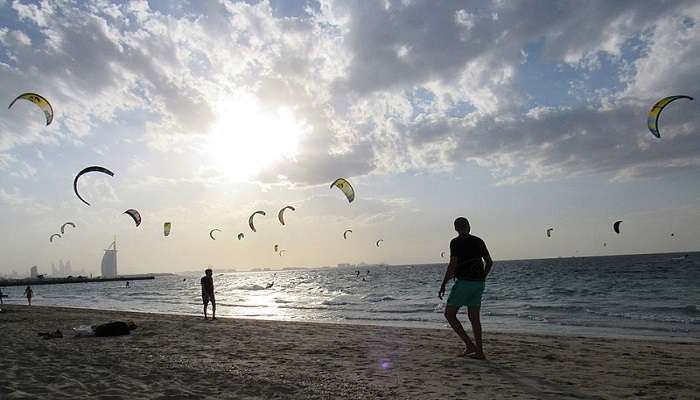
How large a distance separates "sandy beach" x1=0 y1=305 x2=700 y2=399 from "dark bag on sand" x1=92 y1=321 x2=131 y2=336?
408 mm

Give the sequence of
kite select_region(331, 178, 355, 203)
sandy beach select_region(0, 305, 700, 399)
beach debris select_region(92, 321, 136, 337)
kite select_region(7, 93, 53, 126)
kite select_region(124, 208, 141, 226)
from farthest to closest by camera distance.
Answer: kite select_region(124, 208, 141, 226) → kite select_region(331, 178, 355, 203) → kite select_region(7, 93, 53, 126) → beach debris select_region(92, 321, 136, 337) → sandy beach select_region(0, 305, 700, 399)

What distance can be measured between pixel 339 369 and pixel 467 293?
2.14 m

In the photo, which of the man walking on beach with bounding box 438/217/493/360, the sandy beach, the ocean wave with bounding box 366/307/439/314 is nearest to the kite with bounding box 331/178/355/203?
the ocean wave with bounding box 366/307/439/314

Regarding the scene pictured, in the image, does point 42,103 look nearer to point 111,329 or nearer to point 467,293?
point 111,329

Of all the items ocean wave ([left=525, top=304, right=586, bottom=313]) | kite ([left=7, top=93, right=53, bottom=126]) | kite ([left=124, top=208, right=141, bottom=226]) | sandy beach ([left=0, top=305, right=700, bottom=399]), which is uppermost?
kite ([left=7, top=93, right=53, bottom=126])

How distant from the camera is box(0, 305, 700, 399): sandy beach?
201 inches

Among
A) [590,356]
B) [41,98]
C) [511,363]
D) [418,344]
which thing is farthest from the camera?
[41,98]

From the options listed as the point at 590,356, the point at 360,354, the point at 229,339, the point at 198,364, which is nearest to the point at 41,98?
the point at 229,339

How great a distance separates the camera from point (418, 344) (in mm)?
9070

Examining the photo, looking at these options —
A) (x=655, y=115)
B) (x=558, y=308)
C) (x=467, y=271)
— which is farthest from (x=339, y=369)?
(x=558, y=308)

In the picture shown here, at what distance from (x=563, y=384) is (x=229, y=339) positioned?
23.6 ft

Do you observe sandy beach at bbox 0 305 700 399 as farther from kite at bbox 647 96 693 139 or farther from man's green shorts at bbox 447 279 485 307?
kite at bbox 647 96 693 139

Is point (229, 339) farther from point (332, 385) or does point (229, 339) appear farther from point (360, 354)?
point (332, 385)

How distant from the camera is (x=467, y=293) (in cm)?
648
